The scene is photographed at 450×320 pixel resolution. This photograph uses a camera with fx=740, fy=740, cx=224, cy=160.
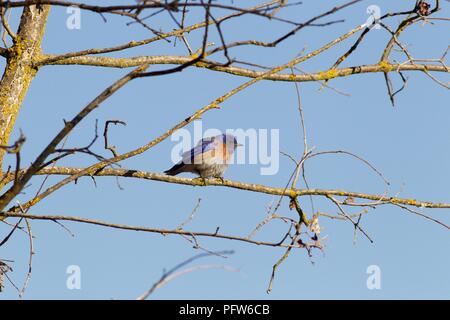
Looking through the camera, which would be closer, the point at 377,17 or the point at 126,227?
the point at 126,227

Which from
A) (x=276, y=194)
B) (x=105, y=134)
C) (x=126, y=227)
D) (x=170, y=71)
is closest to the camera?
(x=170, y=71)

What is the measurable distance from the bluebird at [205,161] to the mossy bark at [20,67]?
267cm

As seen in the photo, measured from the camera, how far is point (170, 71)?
3150 millimetres

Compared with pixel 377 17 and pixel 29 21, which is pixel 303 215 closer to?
pixel 377 17

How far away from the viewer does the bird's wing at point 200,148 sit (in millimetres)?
7996

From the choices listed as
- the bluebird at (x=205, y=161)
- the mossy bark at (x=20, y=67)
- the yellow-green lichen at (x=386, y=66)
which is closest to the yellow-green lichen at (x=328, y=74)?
the yellow-green lichen at (x=386, y=66)

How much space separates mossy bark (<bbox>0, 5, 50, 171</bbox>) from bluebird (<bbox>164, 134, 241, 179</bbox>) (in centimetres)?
267

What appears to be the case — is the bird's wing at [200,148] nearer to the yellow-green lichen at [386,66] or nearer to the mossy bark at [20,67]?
the yellow-green lichen at [386,66]

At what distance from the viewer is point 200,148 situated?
27.1ft

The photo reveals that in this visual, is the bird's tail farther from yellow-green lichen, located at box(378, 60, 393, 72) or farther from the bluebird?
yellow-green lichen, located at box(378, 60, 393, 72)

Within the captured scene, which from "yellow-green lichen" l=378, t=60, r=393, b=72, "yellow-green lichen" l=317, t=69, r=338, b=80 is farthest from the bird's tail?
"yellow-green lichen" l=378, t=60, r=393, b=72

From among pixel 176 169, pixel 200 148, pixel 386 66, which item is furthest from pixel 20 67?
pixel 200 148
